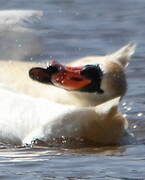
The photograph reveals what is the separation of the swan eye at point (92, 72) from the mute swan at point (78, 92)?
0.08m

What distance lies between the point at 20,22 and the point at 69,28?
3077mm

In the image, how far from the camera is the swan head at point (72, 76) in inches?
301

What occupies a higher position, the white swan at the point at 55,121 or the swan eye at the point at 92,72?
the swan eye at the point at 92,72

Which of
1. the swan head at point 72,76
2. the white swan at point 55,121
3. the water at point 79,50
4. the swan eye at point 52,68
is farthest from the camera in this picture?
the swan eye at point 52,68

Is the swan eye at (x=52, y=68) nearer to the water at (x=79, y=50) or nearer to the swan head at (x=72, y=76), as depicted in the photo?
the swan head at (x=72, y=76)

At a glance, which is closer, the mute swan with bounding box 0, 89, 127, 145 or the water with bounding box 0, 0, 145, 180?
the water with bounding box 0, 0, 145, 180

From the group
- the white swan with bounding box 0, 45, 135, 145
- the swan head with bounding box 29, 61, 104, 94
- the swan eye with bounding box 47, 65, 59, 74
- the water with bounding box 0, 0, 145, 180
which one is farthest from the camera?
the swan eye with bounding box 47, 65, 59, 74

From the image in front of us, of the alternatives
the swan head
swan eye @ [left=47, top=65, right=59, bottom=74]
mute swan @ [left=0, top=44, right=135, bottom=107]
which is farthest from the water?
swan eye @ [left=47, top=65, right=59, bottom=74]

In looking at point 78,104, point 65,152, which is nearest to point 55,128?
point 65,152

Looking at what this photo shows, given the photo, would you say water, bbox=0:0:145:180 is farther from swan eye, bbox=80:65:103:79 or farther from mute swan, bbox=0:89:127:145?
swan eye, bbox=80:65:103:79

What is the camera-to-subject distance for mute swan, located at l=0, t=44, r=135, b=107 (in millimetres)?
7695

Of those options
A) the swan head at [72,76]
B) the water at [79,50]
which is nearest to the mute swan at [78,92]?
the swan head at [72,76]

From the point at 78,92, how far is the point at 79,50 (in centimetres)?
317

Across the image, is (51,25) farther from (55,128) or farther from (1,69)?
(55,128)
